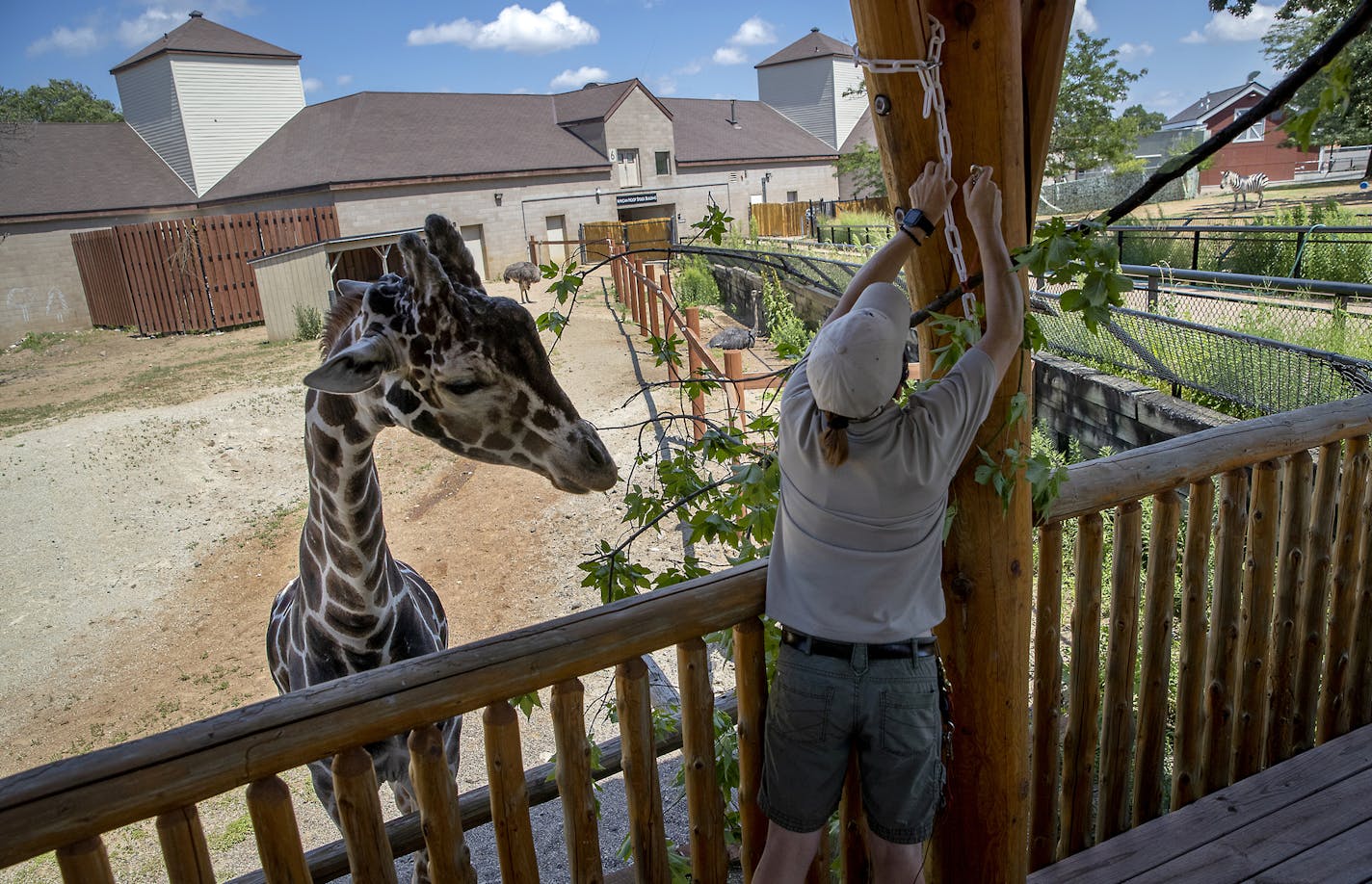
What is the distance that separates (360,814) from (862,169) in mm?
42611

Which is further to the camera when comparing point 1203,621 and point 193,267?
point 193,267

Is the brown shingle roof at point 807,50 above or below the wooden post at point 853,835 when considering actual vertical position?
above

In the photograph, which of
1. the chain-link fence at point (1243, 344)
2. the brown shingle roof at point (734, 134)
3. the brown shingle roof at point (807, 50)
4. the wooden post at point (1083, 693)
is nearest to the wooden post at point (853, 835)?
the wooden post at point (1083, 693)

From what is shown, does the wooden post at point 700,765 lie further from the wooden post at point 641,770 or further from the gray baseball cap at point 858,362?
the gray baseball cap at point 858,362

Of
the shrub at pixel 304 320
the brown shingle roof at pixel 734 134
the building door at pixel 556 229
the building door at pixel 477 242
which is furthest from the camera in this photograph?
the brown shingle roof at pixel 734 134

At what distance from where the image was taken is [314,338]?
18.3m

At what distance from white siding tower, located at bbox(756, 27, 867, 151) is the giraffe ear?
4852 cm

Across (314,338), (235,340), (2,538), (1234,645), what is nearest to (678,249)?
(1234,645)

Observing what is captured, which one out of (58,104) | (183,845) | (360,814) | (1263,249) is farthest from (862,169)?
(58,104)

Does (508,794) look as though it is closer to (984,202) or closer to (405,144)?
(984,202)

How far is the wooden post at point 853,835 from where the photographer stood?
214 cm

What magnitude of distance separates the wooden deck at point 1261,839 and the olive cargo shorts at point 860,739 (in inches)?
32.5

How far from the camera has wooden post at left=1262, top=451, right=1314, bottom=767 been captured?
277 centimetres

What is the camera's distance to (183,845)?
1457 mm
